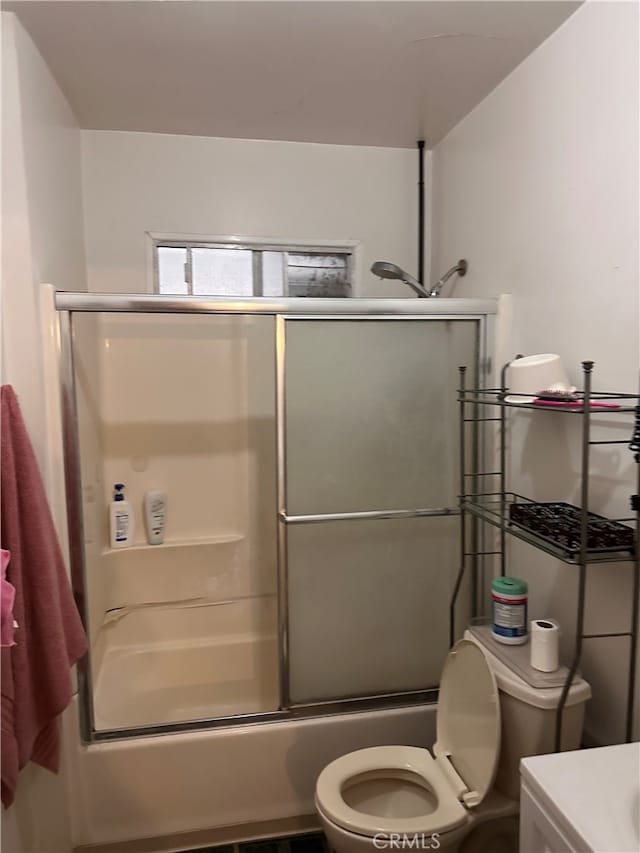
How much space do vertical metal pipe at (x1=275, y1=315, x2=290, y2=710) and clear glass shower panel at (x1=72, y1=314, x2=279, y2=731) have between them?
1.28 feet

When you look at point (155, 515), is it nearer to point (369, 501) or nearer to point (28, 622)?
point (369, 501)

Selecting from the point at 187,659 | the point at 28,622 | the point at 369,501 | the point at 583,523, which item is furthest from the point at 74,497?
the point at 583,523

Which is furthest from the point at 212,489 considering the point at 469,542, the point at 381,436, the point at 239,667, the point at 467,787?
the point at 467,787

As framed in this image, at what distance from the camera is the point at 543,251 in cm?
181

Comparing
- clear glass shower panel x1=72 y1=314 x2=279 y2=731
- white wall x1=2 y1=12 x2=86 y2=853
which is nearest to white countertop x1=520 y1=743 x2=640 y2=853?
white wall x1=2 y1=12 x2=86 y2=853

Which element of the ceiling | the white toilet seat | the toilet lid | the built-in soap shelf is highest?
the ceiling

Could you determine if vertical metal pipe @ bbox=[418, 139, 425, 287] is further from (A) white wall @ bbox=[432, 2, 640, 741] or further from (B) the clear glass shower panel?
(B) the clear glass shower panel

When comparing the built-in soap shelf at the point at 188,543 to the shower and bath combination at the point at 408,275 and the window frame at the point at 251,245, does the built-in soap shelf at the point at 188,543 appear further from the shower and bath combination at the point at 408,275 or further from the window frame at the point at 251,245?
the shower and bath combination at the point at 408,275

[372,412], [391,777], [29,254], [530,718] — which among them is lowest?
[391,777]

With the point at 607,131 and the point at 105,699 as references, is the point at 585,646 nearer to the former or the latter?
the point at 607,131

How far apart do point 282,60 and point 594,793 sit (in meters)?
1.98

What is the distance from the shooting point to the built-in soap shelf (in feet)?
Answer: 8.61

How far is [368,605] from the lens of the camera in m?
2.16

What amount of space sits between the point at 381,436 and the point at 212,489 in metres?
0.93
